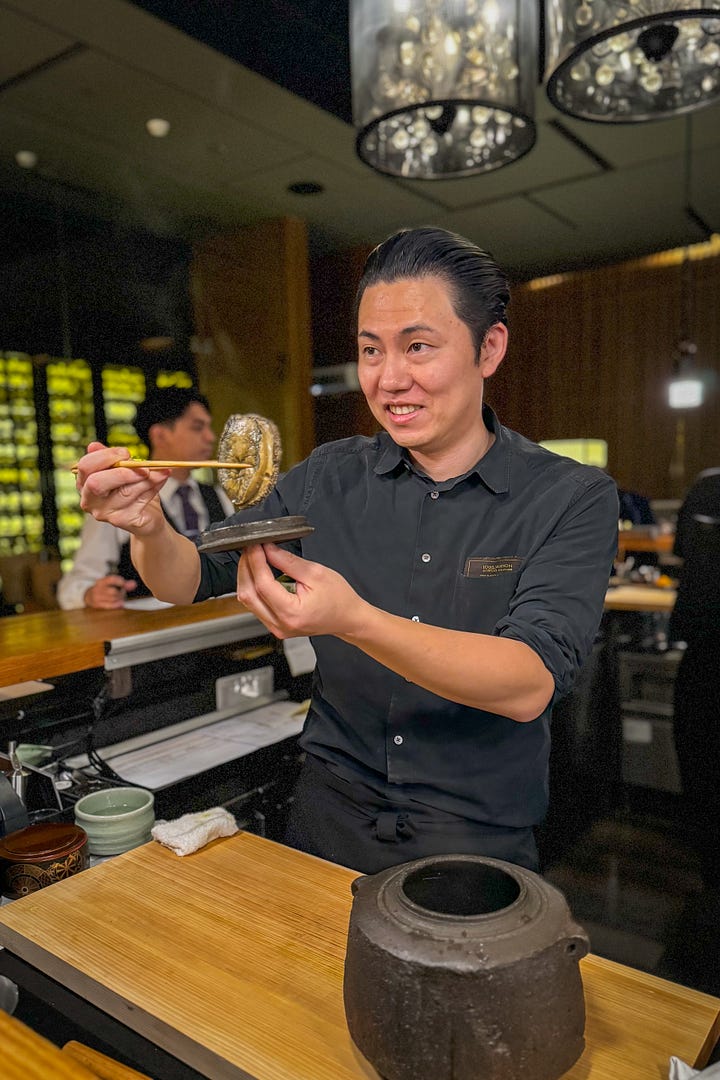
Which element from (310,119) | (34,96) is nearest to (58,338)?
(34,96)

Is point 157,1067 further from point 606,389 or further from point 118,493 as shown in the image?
point 606,389

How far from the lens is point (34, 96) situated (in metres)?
4.06

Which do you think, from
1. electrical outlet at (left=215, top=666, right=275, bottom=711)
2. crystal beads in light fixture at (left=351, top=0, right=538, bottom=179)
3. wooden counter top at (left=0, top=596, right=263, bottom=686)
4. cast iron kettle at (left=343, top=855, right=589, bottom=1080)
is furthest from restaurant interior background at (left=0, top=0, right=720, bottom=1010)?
cast iron kettle at (left=343, top=855, right=589, bottom=1080)

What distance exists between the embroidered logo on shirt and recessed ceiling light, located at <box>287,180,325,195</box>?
4584mm

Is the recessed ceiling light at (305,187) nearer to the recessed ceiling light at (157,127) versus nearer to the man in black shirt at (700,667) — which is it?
the recessed ceiling light at (157,127)

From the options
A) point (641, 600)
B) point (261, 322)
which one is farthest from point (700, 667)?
point (261, 322)

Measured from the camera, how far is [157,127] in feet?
14.4

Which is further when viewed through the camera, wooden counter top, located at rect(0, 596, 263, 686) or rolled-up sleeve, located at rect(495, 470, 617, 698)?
wooden counter top, located at rect(0, 596, 263, 686)

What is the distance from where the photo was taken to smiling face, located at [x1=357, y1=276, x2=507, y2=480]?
136 centimetres

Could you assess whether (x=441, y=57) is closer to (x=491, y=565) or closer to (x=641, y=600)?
(x=491, y=565)

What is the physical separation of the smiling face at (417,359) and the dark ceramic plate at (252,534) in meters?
0.49

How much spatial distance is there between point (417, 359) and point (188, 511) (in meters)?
2.79

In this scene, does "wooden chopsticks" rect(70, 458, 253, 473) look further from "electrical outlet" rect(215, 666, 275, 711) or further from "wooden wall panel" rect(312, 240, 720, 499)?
"wooden wall panel" rect(312, 240, 720, 499)

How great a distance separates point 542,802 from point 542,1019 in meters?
0.79
